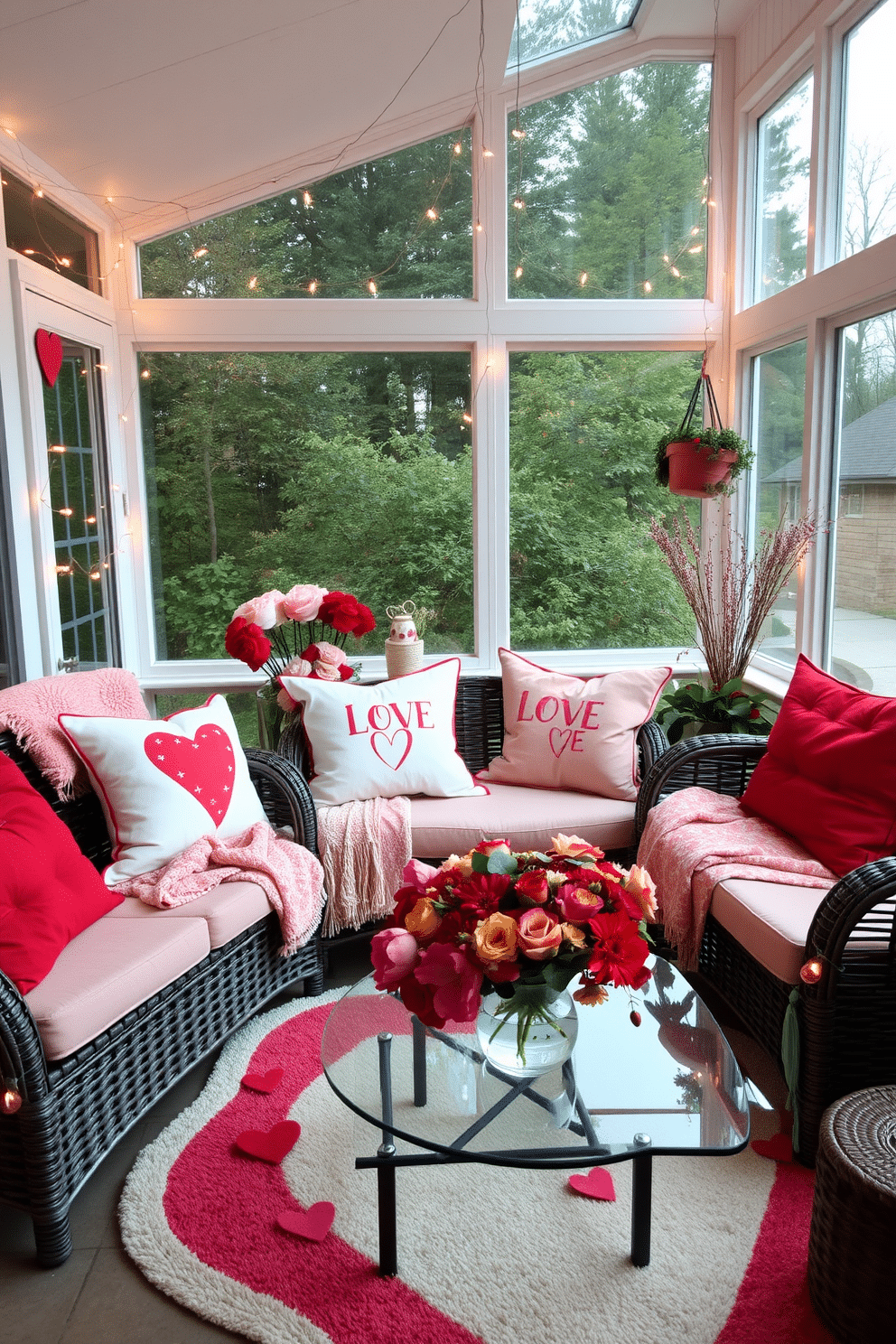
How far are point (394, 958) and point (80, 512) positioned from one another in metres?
2.46

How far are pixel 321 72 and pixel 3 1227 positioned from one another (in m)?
3.34

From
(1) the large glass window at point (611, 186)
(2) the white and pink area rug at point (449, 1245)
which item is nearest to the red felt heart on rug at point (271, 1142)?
(2) the white and pink area rug at point (449, 1245)

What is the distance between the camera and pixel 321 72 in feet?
10.4

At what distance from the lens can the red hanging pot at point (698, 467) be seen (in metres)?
3.37

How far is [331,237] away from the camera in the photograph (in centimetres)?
386

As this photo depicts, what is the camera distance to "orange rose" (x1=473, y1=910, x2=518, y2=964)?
1561 mm

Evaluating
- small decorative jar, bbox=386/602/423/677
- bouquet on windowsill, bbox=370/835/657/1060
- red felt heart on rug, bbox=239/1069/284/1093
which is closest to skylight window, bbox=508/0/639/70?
small decorative jar, bbox=386/602/423/677

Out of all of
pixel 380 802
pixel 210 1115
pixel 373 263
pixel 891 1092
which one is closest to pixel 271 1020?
pixel 210 1115

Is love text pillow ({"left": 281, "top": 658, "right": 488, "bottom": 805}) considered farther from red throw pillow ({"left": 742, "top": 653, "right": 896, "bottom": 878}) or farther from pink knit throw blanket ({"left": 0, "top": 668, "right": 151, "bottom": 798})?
red throw pillow ({"left": 742, "top": 653, "right": 896, "bottom": 878})

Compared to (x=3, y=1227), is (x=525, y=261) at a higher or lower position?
higher

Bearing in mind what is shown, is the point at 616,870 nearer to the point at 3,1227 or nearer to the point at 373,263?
the point at 3,1227

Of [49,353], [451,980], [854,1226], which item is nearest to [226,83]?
[49,353]

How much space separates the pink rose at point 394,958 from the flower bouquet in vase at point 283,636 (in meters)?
1.61

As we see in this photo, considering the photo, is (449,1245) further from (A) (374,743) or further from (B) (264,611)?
(B) (264,611)
